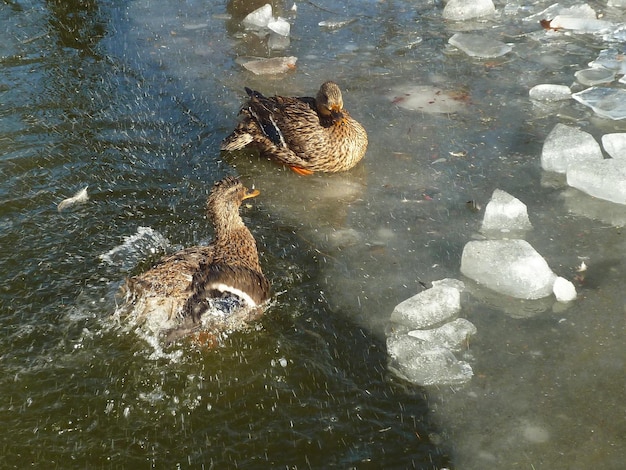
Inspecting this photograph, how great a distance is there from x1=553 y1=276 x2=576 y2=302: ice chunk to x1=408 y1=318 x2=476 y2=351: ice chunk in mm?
604

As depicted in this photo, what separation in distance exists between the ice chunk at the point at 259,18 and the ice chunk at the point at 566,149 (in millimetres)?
4414

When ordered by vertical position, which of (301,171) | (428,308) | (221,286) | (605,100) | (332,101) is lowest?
(301,171)

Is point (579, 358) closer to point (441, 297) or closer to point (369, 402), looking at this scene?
point (441, 297)

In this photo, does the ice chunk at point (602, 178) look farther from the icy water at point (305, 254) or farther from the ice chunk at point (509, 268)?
the ice chunk at point (509, 268)

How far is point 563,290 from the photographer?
4.52 metres

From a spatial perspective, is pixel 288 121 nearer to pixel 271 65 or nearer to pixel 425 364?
pixel 271 65

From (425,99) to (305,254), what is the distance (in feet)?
9.17

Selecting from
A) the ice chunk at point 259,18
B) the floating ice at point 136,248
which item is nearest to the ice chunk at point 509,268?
the floating ice at point 136,248

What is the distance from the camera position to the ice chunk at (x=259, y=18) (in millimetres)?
9188

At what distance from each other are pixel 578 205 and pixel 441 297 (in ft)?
5.46

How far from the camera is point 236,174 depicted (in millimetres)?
6348

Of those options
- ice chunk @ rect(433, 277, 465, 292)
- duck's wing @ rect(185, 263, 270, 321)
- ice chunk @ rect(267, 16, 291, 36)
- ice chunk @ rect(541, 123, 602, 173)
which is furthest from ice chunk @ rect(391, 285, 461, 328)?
ice chunk @ rect(267, 16, 291, 36)

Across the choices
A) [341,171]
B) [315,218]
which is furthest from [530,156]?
[315,218]

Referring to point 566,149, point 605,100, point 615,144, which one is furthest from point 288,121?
point 605,100
